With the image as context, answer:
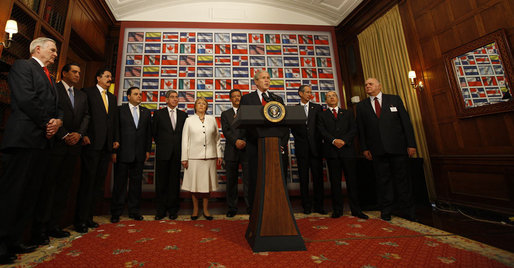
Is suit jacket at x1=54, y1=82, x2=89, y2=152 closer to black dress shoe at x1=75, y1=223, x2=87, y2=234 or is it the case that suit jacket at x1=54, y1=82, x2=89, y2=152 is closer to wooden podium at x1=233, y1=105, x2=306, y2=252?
black dress shoe at x1=75, y1=223, x2=87, y2=234

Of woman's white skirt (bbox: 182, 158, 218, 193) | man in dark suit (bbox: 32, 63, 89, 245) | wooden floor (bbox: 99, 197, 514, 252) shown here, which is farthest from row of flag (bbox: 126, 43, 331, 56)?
wooden floor (bbox: 99, 197, 514, 252)

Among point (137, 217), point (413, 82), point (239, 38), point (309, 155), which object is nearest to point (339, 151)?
point (309, 155)

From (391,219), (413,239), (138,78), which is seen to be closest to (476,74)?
(391,219)

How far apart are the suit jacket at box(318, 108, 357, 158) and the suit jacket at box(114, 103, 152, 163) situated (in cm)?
225

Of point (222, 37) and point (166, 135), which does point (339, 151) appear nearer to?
point (166, 135)

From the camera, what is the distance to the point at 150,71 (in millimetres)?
4352

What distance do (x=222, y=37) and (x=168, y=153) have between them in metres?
3.11

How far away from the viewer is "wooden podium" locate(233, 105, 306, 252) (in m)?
1.39

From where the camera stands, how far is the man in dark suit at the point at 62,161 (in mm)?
1730

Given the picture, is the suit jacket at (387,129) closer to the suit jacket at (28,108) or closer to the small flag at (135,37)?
the suit jacket at (28,108)

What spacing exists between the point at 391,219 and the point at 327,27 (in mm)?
4446

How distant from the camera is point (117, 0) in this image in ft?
14.4

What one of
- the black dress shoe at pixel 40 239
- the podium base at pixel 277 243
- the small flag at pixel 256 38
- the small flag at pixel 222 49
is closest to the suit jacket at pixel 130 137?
the black dress shoe at pixel 40 239

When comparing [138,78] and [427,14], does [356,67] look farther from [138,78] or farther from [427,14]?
[138,78]
